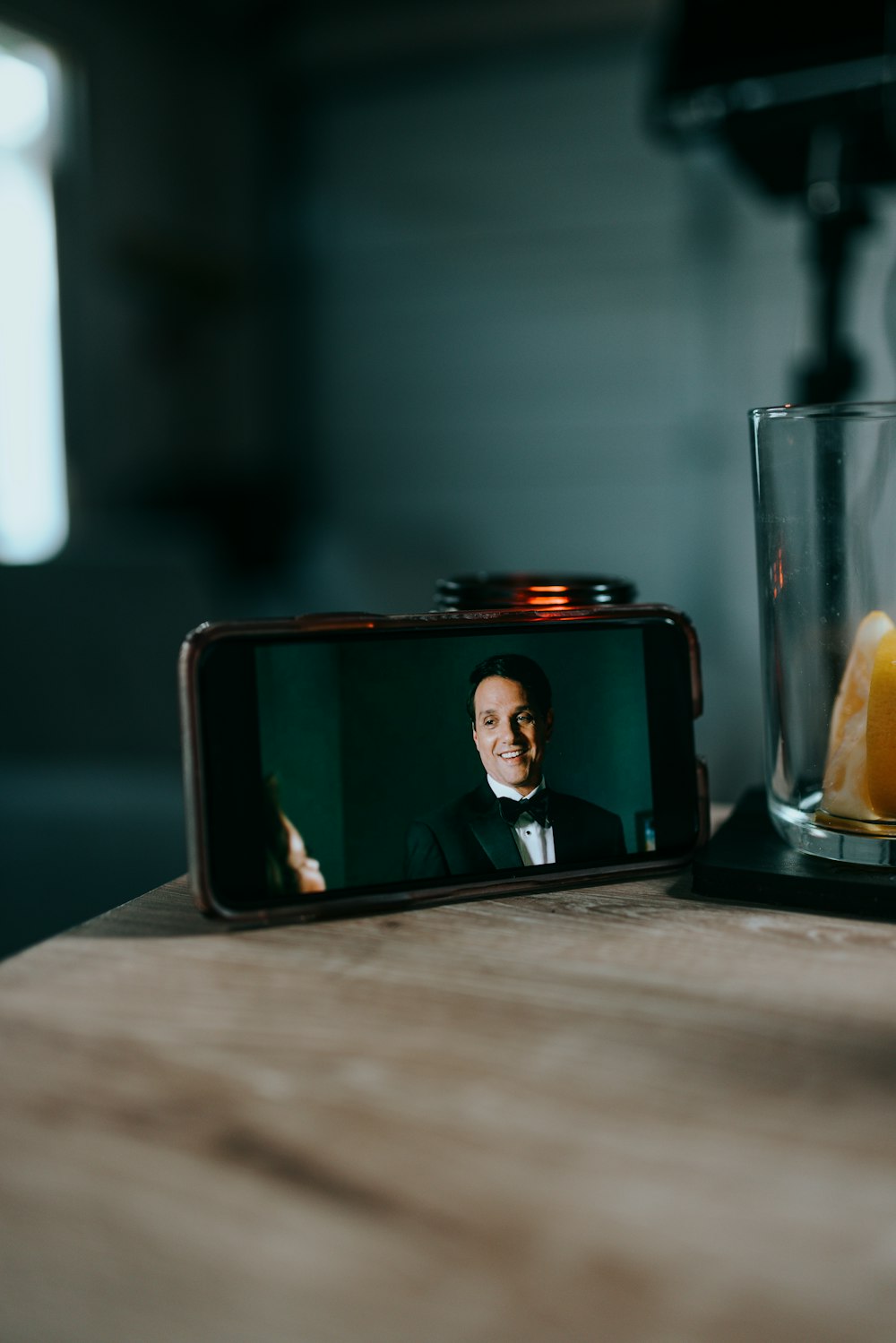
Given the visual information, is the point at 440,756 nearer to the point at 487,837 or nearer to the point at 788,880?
the point at 487,837

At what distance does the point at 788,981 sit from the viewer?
0.36 meters

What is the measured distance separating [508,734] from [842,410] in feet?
0.64

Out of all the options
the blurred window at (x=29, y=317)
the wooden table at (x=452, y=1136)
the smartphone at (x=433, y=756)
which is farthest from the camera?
the blurred window at (x=29, y=317)

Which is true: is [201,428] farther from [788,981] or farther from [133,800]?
[788,981]

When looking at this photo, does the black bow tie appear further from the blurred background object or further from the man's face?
the blurred background object

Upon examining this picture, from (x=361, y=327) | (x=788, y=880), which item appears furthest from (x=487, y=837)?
(x=361, y=327)

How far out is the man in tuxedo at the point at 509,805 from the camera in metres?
0.43

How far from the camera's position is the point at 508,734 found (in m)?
0.44

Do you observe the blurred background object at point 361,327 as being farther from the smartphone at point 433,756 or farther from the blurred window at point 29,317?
the smartphone at point 433,756

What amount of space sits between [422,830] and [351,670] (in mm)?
71

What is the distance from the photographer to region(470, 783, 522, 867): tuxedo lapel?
0.43m

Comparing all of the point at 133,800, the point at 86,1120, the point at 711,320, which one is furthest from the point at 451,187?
the point at 86,1120

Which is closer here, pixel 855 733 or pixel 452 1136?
pixel 452 1136

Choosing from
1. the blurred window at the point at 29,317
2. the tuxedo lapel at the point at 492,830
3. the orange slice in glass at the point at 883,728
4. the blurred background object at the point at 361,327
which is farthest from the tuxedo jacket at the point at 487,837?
the blurred window at the point at 29,317
